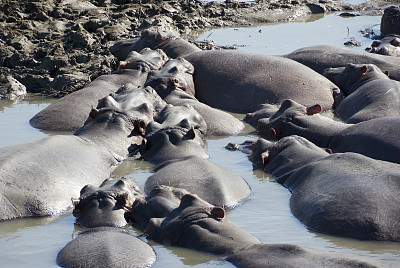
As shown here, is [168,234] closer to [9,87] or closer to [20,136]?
[20,136]

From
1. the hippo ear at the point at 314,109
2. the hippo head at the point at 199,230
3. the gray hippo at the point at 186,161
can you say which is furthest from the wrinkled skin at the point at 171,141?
the hippo head at the point at 199,230

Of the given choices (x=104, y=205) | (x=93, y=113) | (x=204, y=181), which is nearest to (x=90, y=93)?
(x=93, y=113)

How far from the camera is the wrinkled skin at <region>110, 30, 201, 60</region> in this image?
40.2 feet

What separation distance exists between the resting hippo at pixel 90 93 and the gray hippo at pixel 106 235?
9.14ft

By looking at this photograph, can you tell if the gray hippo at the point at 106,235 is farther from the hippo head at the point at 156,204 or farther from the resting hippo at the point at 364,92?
the resting hippo at the point at 364,92

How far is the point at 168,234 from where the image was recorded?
6.23 metres

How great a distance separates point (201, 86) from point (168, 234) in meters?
5.06

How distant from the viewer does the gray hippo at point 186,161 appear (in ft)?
23.4

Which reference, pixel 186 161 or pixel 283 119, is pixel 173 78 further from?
pixel 186 161

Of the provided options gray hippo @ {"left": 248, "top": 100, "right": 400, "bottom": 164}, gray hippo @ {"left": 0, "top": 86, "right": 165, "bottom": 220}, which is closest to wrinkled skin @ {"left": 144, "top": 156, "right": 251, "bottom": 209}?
gray hippo @ {"left": 0, "top": 86, "right": 165, "bottom": 220}

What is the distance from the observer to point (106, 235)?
19.9ft

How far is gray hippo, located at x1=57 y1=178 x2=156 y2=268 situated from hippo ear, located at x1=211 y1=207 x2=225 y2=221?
489mm

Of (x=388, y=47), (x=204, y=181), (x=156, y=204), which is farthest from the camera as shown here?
(x=388, y=47)

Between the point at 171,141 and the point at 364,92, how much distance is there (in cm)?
276
